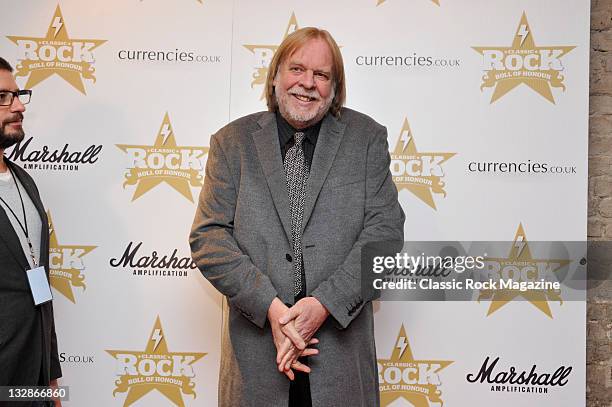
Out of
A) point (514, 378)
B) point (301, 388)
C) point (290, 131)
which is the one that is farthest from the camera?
point (514, 378)

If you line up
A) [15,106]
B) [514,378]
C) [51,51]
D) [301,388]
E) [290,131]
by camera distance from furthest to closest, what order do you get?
[51,51]
[514,378]
[15,106]
[290,131]
[301,388]

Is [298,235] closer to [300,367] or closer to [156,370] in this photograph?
[300,367]

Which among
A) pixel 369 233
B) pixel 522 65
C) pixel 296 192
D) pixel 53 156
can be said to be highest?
pixel 522 65

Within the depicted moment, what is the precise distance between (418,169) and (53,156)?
4.95 feet

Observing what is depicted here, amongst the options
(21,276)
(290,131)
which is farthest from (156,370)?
(290,131)

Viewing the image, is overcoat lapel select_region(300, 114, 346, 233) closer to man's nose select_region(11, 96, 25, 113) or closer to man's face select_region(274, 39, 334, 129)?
man's face select_region(274, 39, 334, 129)

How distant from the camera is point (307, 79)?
6.15 feet

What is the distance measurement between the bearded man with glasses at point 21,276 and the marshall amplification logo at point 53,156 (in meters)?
0.59

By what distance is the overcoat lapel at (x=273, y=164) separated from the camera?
180cm

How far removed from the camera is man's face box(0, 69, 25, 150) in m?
2.01

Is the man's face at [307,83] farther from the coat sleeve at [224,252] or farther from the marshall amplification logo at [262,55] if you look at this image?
the marshall amplification logo at [262,55]

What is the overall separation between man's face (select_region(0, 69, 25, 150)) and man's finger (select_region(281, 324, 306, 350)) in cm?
107
